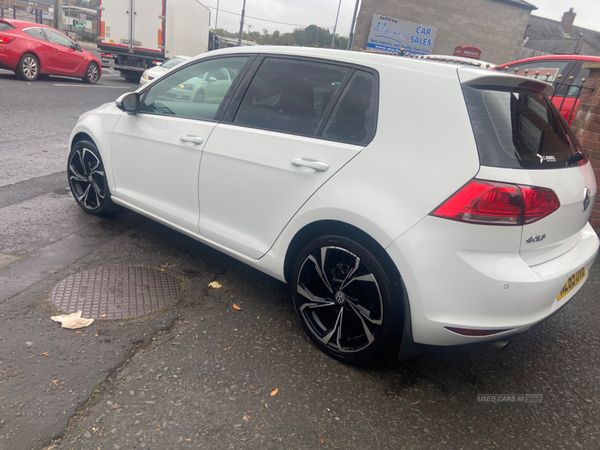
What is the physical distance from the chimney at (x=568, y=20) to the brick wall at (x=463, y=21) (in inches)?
1024

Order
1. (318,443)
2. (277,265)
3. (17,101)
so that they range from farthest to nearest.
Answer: (17,101), (277,265), (318,443)

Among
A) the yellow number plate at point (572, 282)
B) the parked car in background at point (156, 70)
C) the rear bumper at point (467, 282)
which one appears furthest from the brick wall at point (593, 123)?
the parked car in background at point (156, 70)

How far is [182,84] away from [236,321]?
1.90 m

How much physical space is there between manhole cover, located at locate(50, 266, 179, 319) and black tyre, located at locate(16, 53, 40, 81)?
12357 mm

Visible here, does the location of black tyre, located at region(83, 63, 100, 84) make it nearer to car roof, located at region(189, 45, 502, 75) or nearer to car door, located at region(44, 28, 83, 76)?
car door, located at region(44, 28, 83, 76)

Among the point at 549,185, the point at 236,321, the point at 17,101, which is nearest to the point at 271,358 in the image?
the point at 236,321

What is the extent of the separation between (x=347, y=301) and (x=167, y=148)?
1803mm

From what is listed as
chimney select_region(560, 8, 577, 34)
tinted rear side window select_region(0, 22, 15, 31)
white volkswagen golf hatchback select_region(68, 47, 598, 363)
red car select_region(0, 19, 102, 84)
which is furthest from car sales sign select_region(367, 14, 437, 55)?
chimney select_region(560, 8, 577, 34)

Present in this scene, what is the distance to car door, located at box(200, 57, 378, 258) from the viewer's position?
2.54m

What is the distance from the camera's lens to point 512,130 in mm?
2201

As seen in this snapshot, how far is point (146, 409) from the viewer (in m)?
2.15

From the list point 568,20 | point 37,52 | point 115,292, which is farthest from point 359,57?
point 568,20

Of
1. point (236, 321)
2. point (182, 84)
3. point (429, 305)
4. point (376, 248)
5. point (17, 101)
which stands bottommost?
point (17, 101)

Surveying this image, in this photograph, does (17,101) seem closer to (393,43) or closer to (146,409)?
(146,409)
